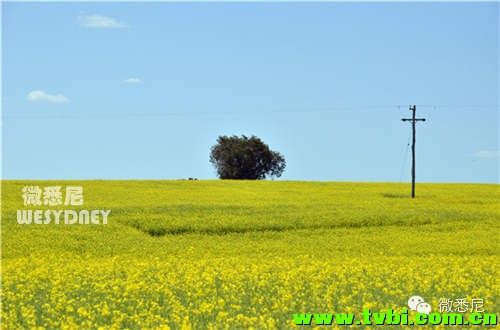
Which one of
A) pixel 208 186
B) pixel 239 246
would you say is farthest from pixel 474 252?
pixel 208 186

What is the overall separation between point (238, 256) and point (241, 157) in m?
73.6

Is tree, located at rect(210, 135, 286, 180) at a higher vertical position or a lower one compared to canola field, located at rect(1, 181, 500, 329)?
higher

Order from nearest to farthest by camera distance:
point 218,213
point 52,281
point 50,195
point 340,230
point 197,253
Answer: point 52,281 → point 197,253 → point 340,230 → point 218,213 → point 50,195

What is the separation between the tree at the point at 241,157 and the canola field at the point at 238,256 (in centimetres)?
3951

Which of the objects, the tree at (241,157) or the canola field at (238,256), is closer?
the canola field at (238,256)

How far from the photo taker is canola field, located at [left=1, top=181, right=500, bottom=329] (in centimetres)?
1262

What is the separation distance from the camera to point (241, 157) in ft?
320

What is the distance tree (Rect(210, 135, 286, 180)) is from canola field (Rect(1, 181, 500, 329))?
39.5 metres

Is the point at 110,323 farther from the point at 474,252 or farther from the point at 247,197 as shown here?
the point at 247,197

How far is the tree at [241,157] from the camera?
97.8m

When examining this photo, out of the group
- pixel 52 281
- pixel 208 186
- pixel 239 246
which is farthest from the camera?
pixel 208 186

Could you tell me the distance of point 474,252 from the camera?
27703mm

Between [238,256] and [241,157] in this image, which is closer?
[238,256]

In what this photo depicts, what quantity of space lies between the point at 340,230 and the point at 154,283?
18055 mm
